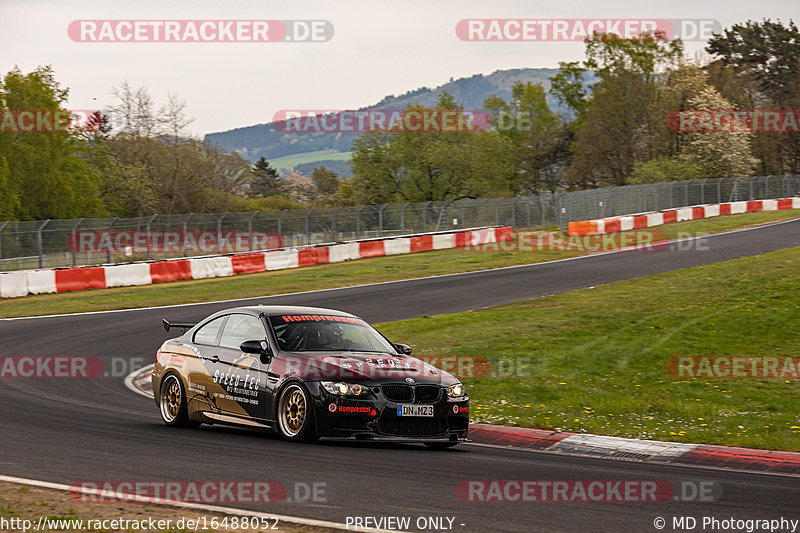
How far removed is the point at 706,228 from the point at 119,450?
124ft

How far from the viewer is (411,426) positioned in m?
9.31

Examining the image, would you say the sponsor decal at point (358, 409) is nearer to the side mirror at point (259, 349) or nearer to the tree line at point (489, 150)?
the side mirror at point (259, 349)

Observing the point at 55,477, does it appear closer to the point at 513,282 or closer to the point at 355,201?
the point at 513,282

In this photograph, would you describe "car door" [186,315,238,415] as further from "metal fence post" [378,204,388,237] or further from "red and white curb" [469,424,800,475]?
"metal fence post" [378,204,388,237]

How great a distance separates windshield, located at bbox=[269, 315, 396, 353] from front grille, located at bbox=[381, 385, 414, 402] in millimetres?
1010

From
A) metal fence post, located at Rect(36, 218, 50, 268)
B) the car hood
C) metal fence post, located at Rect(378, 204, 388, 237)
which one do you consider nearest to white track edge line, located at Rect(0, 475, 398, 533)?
the car hood

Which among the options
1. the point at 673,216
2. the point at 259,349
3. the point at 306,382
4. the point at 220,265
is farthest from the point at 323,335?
the point at 673,216

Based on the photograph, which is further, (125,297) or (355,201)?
(355,201)

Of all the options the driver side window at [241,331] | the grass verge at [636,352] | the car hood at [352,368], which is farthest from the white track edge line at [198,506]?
the grass verge at [636,352]

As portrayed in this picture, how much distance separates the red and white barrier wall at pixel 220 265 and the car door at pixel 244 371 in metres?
19.6

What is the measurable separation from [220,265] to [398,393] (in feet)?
80.3

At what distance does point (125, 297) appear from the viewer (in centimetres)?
2716

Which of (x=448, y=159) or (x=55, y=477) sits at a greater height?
(x=448, y=159)

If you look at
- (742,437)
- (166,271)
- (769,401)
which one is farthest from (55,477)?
(166,271)
